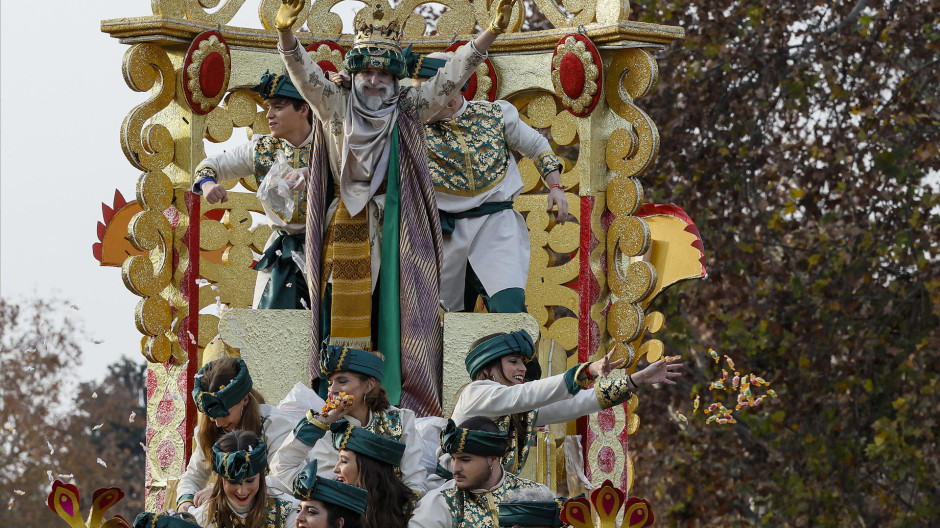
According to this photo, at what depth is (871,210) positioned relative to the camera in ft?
58.9

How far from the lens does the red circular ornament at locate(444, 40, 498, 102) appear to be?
1188 centimetres

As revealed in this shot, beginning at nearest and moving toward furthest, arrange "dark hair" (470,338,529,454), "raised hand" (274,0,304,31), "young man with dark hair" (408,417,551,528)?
"young man with dark hair" (408,417,551,528), "dark hair" (470,338,529,454), "raised hand" (274,0,304,31)

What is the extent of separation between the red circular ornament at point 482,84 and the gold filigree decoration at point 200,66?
1.35 metres

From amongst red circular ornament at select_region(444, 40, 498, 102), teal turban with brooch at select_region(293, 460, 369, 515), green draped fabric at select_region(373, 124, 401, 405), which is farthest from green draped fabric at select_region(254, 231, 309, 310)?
teal turban with brooch at select_region(293, 460, 369, 515)

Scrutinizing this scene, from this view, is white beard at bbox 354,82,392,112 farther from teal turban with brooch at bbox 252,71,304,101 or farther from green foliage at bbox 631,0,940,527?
green foliage at bbox 631,0,940,527

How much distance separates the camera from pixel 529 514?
7.83m

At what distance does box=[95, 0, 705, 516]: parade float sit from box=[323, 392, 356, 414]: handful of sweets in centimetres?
187

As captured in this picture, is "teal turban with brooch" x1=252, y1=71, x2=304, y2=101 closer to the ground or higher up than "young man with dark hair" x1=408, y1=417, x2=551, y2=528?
higher up

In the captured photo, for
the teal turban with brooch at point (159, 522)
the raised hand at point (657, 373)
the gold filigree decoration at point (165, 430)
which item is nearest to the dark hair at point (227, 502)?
the teal turban with brooch at point (159, 522)

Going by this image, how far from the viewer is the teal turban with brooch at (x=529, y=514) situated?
25.7 ft

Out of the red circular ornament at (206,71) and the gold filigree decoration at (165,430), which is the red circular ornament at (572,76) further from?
the gold filigree decoration at (165,430)

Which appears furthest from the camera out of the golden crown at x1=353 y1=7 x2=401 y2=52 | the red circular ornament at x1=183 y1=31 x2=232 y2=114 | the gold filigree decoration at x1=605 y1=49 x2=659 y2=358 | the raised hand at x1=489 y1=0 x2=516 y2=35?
the red circular ornament at x1=183 y1=31 x2=232 y2=114

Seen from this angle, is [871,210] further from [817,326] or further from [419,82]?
[419,82]

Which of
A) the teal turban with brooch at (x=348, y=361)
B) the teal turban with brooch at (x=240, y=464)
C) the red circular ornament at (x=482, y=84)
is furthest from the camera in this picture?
the red circular ornament at (x=482, y=84)
